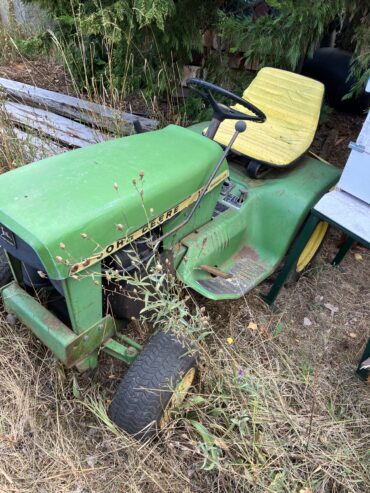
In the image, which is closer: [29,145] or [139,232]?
[139,232]

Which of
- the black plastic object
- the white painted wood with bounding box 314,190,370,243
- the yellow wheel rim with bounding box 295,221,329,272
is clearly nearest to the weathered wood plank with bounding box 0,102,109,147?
the yellow wheel rim with bounding box 295,221,329,272

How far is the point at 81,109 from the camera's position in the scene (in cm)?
322

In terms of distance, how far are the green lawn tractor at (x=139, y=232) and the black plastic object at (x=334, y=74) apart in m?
1.52

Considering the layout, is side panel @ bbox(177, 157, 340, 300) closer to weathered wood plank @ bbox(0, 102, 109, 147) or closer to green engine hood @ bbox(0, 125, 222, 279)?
green engine hood @ bbox(0, 125, 222, 279)

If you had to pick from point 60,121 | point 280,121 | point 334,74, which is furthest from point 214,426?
point 334,74

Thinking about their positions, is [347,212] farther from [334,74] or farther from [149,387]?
[334,74]

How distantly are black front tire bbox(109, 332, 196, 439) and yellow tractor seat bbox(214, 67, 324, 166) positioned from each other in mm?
1104

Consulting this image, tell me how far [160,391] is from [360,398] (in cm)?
95

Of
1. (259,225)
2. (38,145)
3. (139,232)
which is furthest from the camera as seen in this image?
(38,145)

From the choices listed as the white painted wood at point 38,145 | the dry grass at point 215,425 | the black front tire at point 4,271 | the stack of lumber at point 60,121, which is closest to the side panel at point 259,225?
the dry grass at point 215,425

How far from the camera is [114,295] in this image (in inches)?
62.4

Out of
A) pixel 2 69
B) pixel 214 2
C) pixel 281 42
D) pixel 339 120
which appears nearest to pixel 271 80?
pixel 281 42

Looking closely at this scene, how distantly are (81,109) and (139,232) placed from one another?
210 centimetres

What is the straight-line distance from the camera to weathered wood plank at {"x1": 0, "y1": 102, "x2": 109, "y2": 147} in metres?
3.09
